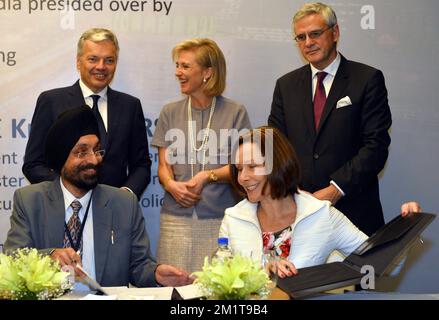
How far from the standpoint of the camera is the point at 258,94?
19.7 ft

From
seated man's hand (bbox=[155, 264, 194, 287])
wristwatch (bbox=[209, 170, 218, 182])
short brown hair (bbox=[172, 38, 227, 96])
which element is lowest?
seated man's hand (bbox=[155, 264, 194, 287])

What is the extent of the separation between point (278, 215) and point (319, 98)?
4.11 ft

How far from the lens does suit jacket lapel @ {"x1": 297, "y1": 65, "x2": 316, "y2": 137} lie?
4.78 meters

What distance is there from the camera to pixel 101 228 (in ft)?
12.8

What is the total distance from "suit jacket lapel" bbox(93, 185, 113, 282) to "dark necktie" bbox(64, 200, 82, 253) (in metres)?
0.08

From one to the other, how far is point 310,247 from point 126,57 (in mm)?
2778

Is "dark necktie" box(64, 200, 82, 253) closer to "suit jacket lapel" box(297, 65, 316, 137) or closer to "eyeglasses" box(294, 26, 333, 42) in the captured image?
"suit jacket lapel" box(297, 65, 316, 137)

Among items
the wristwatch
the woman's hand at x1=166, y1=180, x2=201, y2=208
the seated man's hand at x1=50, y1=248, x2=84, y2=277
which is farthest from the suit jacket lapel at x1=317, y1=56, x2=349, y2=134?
the seated man's hand at x1=50, y1=248, x2=84, y2=277

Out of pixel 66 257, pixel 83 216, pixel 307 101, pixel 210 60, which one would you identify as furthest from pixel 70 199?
pixel 307 101

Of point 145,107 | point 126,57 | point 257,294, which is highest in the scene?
point 126,57
